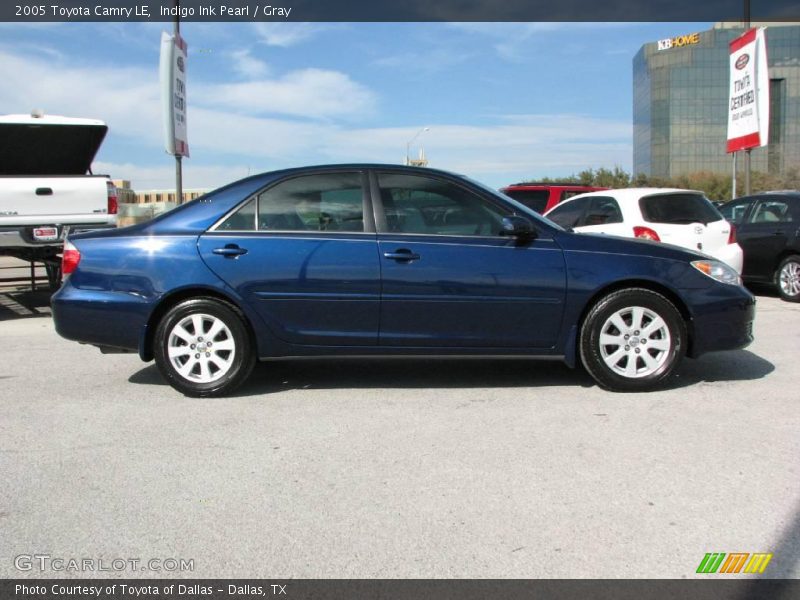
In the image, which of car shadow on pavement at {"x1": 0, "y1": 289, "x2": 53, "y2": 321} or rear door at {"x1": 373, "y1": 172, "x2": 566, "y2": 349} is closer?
rear door at {"x1": 373, "y1": 172, "x2": 566, "y2": 349}

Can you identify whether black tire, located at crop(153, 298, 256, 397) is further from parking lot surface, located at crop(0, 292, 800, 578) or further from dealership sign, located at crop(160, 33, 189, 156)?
dealership sign, located at crop(160, 33, 189, 156)

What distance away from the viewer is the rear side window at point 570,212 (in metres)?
9.15

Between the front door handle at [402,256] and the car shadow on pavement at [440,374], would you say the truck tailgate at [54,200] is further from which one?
the front door handle at [402,256]

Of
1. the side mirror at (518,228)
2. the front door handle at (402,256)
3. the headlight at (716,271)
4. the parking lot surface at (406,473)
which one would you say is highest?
the side mirror at (518,228)

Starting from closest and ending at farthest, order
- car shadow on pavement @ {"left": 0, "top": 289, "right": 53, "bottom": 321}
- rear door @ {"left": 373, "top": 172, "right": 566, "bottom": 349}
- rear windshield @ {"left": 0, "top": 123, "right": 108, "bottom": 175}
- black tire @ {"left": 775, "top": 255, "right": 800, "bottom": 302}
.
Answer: rear door @ {"left": 373, "top": 172, "right": 566, "bottom": 349} < rear windshield @ {"left": 0, "top": 123, "right": 108, "bottom": 175} < car shadow on pavement @ {"left": 0, "top": 289, "right": 53, "bottom": 321} < black tire @ {"left": 775, "top": 255, "right": 800, "bottom": 302}

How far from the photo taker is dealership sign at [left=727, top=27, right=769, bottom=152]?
16906mm

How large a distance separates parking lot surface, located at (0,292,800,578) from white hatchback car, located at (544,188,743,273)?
8.95ft

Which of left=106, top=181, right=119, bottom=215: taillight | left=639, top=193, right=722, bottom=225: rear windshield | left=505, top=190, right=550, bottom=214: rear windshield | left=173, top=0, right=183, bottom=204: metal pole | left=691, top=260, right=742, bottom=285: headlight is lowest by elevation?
left=691, top=260, right=742, bottom=285: headlight

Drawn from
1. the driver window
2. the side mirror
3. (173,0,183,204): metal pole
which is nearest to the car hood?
the side mirror

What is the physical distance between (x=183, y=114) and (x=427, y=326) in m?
7.79

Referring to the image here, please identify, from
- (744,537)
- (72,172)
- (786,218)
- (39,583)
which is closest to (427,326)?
(744,537)

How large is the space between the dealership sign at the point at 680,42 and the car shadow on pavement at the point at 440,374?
108 m

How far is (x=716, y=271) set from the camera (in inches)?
200

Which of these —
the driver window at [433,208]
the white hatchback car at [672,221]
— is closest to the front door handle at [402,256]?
the driver window at [433,208]
